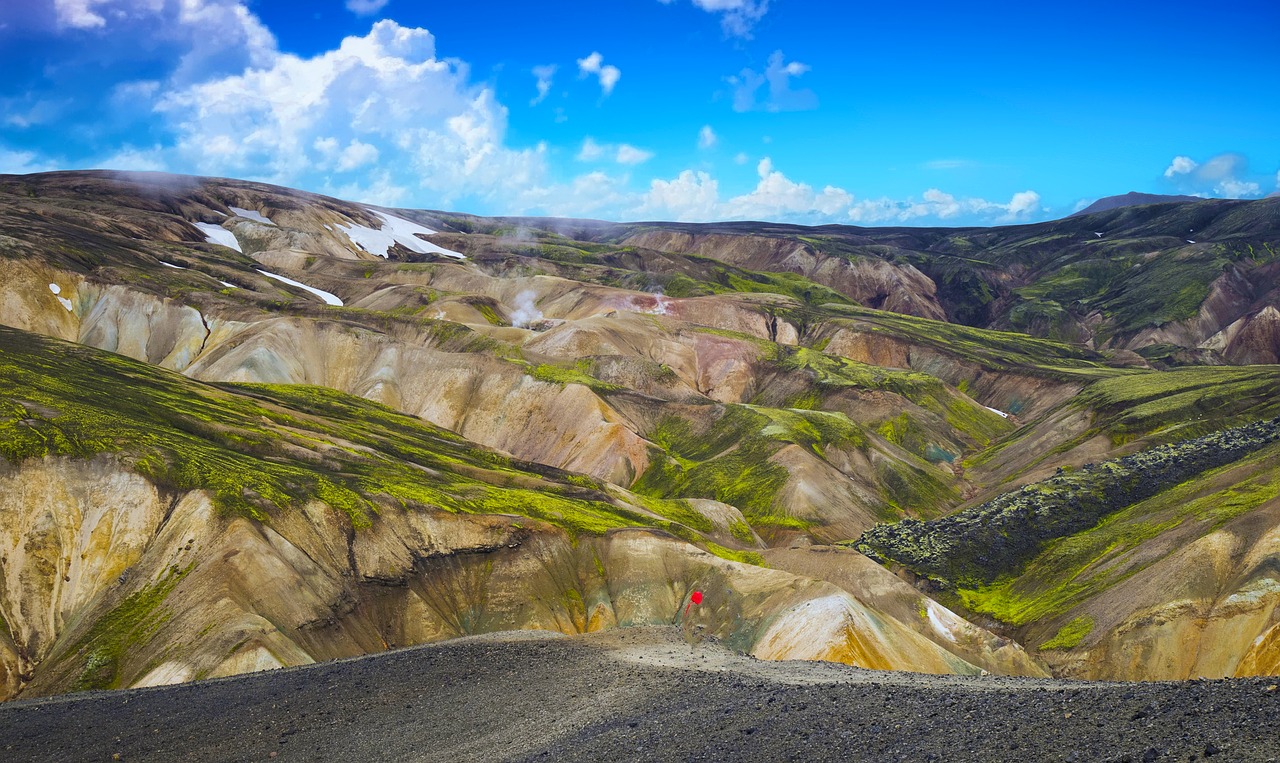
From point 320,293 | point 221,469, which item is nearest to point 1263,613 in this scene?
point 221,469

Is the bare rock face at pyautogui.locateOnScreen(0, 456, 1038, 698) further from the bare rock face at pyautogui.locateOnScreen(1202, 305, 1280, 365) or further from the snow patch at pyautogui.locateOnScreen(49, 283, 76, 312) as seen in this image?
the bare rock face at pyautogui.locateOnScreen(1202, 305, 1280, 365)

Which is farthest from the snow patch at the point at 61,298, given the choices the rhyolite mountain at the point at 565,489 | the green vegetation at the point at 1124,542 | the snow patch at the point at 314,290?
the green vegetation at the point at 1124,542

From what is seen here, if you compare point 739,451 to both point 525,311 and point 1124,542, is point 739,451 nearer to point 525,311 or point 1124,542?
point 1124,542

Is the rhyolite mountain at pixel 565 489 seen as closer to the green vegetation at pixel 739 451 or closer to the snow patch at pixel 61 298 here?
the snow patch at pixel 61 298

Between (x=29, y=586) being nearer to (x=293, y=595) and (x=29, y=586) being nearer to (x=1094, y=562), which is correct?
(x=293, y=595)

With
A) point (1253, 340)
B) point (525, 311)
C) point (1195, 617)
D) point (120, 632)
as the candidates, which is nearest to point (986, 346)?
point (1253, 340)


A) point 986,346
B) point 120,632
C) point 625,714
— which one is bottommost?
point 120,632
